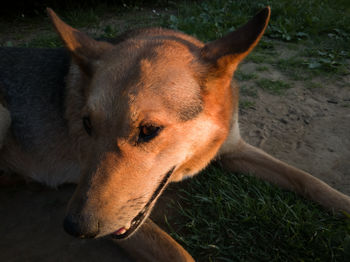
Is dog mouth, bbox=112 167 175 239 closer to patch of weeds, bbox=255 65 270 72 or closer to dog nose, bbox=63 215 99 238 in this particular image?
dog nose, bbox=63 215 99 238

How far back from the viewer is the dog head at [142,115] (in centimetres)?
181

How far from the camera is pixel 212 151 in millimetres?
2473

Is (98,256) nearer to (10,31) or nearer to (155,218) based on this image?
(155,218)

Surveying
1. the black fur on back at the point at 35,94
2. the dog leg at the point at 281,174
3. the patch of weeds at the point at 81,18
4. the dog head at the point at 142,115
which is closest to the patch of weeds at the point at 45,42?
the patch of weeds at the point at 81,18

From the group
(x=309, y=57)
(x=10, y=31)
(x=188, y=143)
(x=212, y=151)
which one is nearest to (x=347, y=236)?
(x=212, y=151)

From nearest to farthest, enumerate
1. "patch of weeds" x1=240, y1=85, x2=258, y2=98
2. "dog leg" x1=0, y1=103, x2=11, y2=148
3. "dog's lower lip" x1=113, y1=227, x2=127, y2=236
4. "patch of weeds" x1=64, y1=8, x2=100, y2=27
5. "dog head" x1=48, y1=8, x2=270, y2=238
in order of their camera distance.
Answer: "dog head" x1=48, y1=8, x2=270, y2=238, "dog's lower lip" x1=113, y1=227, x2=127, y2=236, "dog leg" x1=0, y1=103, x2=11, y2=148, "patch of weeds" x1=240, y1=85, x2=258, y2=98, "patch of weeds" x1=64, y1=8, x2=100, y2=27

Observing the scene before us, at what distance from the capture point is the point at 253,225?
239 cm

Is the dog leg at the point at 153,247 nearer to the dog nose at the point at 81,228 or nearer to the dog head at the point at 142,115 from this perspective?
the dog head at the point at 142,115

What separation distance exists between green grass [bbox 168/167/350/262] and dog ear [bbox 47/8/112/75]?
150 cm

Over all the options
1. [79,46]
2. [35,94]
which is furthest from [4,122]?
[79,46]

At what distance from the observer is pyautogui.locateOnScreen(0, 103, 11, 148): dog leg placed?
2934 mm

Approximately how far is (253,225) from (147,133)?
1.24 m

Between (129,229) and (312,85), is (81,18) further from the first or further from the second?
(129,229)

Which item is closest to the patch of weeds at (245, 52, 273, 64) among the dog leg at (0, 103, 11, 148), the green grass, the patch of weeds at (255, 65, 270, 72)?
the patch of weeds at (255, 65, 270, 72)
